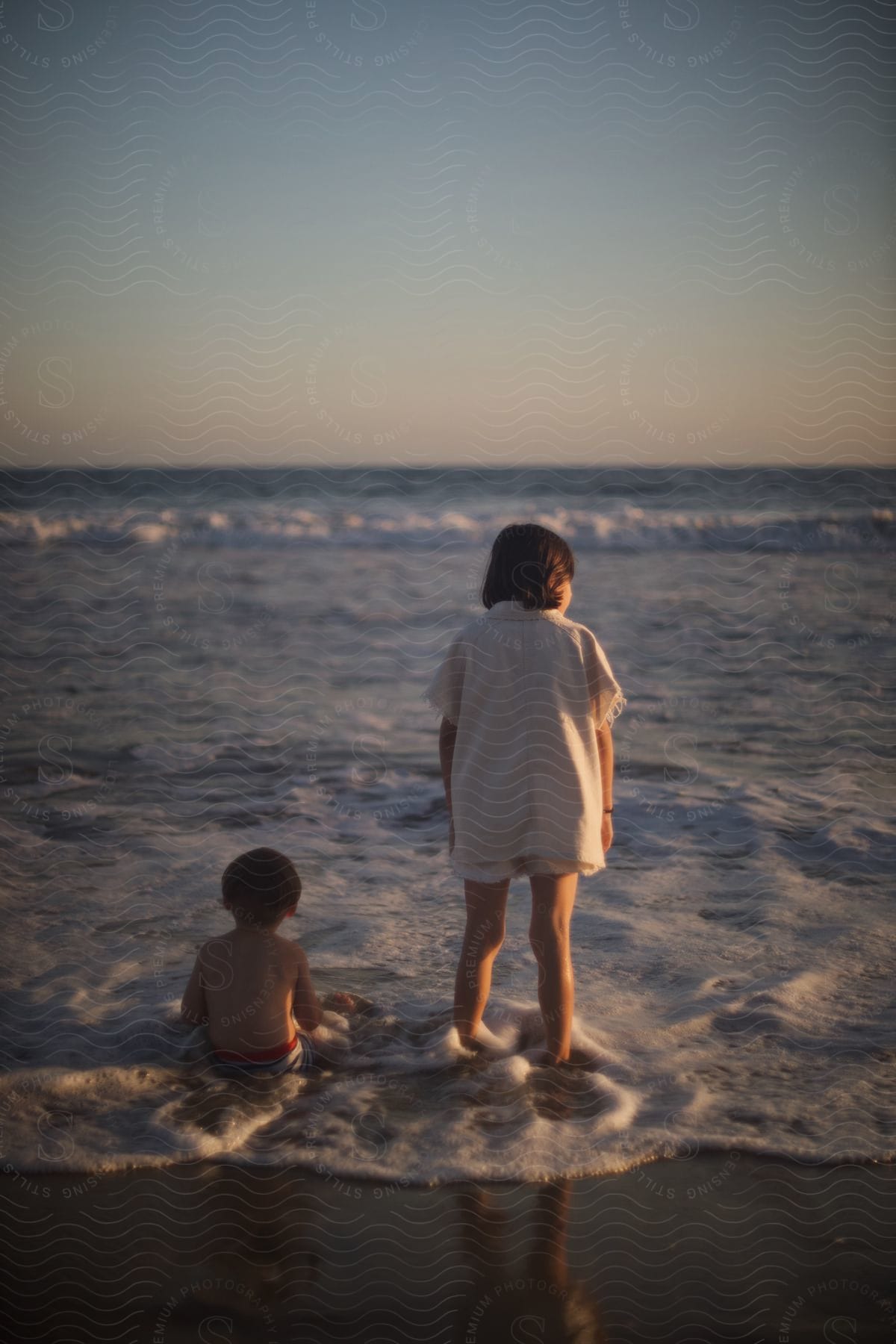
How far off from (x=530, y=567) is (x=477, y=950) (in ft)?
3.18

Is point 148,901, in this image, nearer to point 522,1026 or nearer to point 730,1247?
point 522,1026

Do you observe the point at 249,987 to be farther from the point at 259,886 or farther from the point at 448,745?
the point at 448,745

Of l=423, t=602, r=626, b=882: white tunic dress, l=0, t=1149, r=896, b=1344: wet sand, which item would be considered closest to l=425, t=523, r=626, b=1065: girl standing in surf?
l=423, t=602, r=626, b=882: white tunic dress

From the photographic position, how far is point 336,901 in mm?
3816

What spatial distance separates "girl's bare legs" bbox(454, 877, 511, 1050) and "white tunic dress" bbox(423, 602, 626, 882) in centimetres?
9

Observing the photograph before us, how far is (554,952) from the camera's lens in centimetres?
260

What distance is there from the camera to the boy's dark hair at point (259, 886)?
2576 mm

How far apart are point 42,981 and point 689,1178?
6.41 ft

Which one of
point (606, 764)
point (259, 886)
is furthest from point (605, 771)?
point (259, 886)

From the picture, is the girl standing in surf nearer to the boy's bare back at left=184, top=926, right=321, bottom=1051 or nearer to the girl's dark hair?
the girl's dark hair

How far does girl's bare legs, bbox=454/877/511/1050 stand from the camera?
261 centimetres

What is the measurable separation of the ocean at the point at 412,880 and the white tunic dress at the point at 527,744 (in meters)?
0.59

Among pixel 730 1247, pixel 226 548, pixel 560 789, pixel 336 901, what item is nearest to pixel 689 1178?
pixel 730 1247

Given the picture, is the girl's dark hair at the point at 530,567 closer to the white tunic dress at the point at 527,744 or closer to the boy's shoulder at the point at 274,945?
the white tunic dress at the point at 527,744
